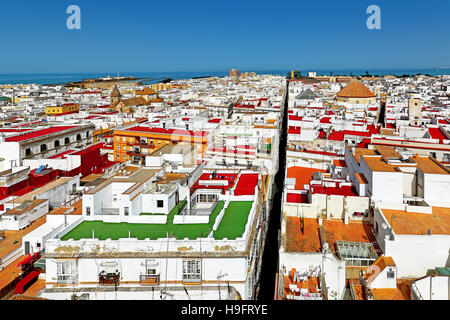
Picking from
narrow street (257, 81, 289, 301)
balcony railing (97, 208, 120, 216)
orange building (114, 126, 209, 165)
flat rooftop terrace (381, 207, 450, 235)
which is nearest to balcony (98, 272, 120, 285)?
balcony railing (97, 208, 120, 216)

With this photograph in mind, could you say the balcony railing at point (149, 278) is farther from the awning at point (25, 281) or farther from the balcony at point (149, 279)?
the awning at point (25, 281)

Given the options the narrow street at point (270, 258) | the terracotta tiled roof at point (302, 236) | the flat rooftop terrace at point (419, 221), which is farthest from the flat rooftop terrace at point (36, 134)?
the flat rooftop terrace at point (419, 221)

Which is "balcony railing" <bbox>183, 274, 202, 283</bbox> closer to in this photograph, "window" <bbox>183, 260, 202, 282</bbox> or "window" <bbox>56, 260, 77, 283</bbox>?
"window" <bbox>183, 260, 202, 282</bbox>

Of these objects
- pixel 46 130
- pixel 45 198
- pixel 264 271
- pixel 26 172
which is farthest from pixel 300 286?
pixel 46 130

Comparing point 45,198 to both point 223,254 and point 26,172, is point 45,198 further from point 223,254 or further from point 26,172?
point 223,254

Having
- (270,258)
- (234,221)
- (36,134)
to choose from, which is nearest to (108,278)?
(234,221)

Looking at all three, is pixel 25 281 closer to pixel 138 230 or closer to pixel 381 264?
pixel 138 230
